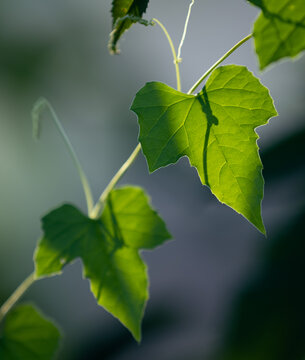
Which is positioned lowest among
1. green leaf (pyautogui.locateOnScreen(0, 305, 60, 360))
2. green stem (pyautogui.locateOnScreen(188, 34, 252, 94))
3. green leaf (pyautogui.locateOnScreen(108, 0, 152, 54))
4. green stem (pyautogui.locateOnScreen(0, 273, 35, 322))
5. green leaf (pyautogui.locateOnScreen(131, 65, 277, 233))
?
green leaf (pyautogui.locateOnScreen(0, 305, 60, 360))

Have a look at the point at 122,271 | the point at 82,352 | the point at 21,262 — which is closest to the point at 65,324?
the point at 82,352

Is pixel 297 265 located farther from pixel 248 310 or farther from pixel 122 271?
Result: pixel 122 271

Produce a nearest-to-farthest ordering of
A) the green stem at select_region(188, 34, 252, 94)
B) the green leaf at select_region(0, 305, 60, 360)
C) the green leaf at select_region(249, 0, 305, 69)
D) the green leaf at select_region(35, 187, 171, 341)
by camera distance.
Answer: the green leaf at select_region(249, 0, 305, 69), the green stem at select_region(188, 34, 252, 94), the green leaf at select_region(35, 187, 171, 341), the green leaf at select_region(0, 305, 60, 360)

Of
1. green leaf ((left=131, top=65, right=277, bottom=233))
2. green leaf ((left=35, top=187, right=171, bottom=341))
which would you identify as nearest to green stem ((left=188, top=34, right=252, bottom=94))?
green leaf ((left=131, top=65, right=277, bottom=233))

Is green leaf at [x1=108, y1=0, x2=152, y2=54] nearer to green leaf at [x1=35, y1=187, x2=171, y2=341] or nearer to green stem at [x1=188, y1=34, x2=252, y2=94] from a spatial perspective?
green stem at [x1=188, y1=34, x2=252, y2=94]

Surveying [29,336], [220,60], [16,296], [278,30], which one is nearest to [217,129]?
[220,60]

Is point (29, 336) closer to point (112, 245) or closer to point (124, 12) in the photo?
point (112, 245)
